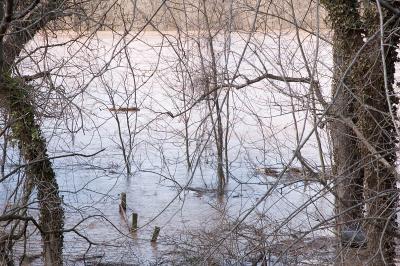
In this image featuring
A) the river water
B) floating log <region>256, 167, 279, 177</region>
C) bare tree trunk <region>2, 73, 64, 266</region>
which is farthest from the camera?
floating log <region>256, 167, 279, 177</region>

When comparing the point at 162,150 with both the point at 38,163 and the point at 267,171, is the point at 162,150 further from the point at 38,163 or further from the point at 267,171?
the point at 38,163

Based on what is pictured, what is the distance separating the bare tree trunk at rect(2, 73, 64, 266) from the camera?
31.6 feet

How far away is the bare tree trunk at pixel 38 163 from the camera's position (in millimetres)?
9617

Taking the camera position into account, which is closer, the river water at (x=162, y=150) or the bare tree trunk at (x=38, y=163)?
the bare tree trunk at (x=38, y=163)

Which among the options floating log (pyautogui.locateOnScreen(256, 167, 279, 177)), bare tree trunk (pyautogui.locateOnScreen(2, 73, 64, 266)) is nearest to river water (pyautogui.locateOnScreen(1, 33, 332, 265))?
floating log (pyautogui.locateOnScreen(256, 167, 279, 177))

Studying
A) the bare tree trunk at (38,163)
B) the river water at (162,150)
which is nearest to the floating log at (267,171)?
the river water at (162,150)

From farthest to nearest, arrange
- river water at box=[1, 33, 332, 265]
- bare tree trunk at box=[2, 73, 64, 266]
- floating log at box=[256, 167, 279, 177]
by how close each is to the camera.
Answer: floating log at box=[256, 167, 279, 177] → river water at box=[1, 33, 332, 265] → bare tree trunk at box=[2, 73, 64, 266]

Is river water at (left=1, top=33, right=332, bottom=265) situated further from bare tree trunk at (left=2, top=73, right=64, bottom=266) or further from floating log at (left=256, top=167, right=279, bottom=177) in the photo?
bare tree trunk at (left=2, top=73, right=64, bottom=266)

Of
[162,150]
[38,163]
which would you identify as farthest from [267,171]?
[162,150]

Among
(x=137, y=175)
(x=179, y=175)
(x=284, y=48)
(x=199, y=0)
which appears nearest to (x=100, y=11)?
(x=284, y=48)

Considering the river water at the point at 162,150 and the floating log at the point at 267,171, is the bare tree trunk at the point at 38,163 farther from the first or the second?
the floating log at the point at 267,171

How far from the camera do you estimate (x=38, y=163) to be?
428 inches

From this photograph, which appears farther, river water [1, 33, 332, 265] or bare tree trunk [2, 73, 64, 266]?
river water [1, 33, 332, 265]

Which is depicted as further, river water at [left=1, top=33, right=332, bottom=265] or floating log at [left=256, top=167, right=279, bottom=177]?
floating log at [left=256, top=167, right=279, bottom=177]
